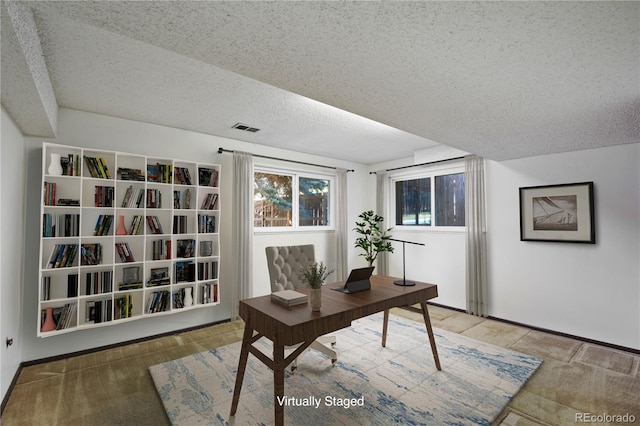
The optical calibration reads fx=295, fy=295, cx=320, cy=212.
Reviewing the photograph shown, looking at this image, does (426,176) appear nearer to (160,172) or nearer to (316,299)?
(316,299)

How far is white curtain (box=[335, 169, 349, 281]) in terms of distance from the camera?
16.3 ft

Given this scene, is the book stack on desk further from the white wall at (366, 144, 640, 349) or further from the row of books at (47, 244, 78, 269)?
the white wall at (366, 144, 640, 349)

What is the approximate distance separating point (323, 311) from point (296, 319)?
215 millimetres

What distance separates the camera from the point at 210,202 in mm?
3535

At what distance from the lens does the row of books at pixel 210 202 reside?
11.6 ft

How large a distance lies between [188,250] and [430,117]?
9.36ft

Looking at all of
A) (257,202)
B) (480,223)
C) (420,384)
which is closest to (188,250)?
(257,202)

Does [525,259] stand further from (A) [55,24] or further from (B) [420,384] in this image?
(A) [55,24]

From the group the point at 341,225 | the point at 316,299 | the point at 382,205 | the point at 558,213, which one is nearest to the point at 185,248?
the point at 316,299

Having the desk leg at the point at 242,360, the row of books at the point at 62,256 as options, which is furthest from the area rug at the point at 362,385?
the row of books at the point at 62,256

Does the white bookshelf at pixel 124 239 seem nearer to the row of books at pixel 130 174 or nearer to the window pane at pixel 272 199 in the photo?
the row of books at pixel 130 174

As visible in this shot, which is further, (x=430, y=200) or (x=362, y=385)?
(x=430, y=200)

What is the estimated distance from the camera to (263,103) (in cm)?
274

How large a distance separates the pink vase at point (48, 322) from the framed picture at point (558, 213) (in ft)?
16.6
